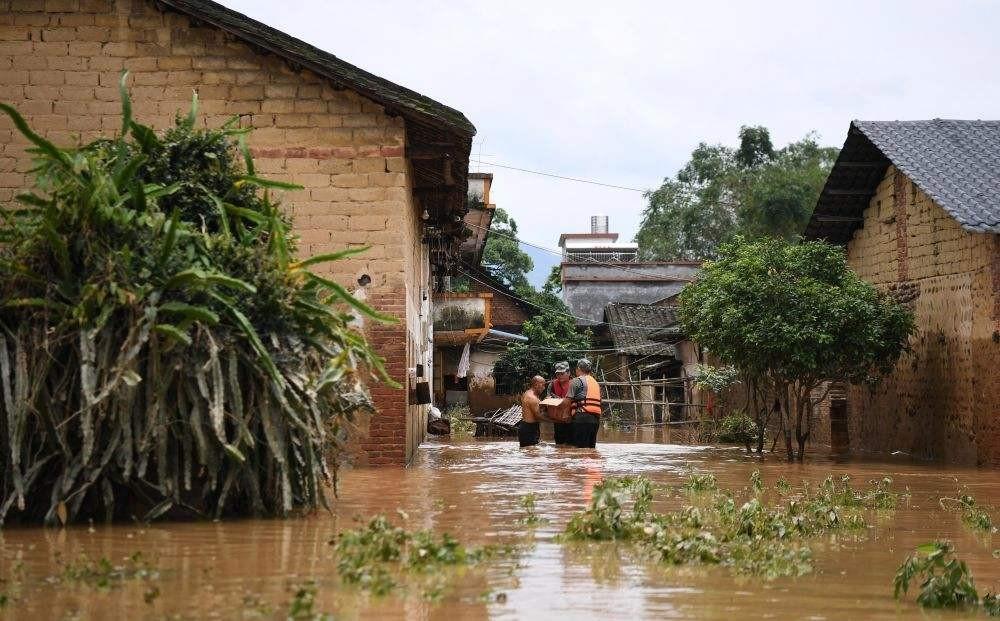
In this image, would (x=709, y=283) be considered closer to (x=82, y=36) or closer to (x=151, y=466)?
(x=82, y=36)

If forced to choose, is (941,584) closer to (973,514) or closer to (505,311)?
(973,514)

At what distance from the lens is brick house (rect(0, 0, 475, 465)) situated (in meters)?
14.5

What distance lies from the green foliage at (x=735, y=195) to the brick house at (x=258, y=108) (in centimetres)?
3067

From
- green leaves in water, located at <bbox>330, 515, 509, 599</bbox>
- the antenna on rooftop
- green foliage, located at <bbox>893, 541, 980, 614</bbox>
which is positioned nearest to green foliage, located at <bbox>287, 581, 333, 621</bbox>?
green leaves in water, located at <bbox>330, 515, 509, 599</bbox>

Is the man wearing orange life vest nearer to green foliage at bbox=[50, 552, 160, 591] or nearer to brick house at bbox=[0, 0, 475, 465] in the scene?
brick house at bbox=[0, 0, 475, 465]

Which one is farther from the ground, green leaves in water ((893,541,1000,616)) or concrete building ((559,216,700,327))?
concrete building ((559,216,700,327))

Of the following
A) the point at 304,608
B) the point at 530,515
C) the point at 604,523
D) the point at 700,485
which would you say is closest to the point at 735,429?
the point at 700,485

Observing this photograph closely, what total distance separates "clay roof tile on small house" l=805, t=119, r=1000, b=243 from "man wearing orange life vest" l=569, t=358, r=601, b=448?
5.33m

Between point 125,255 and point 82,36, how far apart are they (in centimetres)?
728

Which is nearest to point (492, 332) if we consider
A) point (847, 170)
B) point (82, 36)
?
point (847, 170)

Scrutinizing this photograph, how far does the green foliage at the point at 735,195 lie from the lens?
43562 millimetres

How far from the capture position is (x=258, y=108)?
1470cm

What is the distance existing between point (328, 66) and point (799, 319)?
754 cm

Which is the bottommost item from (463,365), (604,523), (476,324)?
(604,523)
